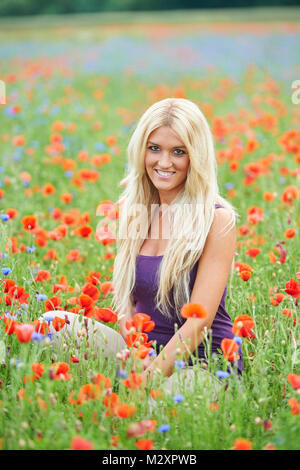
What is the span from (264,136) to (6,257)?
4414 millimetres

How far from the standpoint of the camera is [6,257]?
2896 millimetres

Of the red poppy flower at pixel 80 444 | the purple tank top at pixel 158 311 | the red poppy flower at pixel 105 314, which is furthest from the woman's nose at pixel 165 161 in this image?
the red poppy flower at pixel 80 444

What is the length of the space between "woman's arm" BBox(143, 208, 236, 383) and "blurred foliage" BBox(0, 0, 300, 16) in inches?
924

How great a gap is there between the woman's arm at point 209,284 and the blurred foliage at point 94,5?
77.0ft

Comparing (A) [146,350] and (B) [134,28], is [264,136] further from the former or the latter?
(B) [134,28]

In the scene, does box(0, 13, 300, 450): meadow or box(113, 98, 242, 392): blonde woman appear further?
box(113, 98, 242, 392): blonde woman

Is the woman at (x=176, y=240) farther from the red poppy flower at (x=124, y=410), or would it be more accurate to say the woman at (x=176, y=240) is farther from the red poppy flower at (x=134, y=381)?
the red poppy flower at (x=124, y=410)

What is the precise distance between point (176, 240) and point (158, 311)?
0.34 m

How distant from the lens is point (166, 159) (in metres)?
2.55

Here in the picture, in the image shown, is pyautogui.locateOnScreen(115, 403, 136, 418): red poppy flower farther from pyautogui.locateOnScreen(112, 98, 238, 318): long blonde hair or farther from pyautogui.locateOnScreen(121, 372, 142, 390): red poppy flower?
pyautogui.locateOnScreen(112, 98, 238, 318): long blonde hair

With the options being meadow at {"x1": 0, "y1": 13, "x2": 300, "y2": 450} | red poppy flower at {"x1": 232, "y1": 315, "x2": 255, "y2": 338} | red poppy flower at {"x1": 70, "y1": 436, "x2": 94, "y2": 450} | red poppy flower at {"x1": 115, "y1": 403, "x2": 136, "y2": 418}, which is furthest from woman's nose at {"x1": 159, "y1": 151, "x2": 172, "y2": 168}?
red poppy flower at {"x1": 70, "y1": 436, "x2": 94, "y2": 450}

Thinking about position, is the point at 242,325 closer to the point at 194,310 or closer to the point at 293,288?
the point at 194,310

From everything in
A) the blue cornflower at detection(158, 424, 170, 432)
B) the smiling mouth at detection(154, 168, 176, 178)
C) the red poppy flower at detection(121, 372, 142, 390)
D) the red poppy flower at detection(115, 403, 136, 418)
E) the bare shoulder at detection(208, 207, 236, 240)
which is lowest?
the blue cornflower at detection(158, 424, 170, 432)

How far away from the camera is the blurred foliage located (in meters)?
24.5
